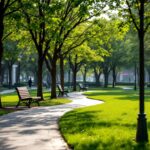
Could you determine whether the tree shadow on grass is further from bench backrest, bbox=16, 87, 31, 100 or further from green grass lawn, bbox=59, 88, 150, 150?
bench backrest, bbox=16, 87, 31, 100

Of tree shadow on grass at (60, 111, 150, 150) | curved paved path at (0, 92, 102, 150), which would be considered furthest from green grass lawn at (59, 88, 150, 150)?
curved paved path at (0, 92, 102, 150)

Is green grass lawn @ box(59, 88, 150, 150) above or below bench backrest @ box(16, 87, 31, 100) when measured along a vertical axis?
below

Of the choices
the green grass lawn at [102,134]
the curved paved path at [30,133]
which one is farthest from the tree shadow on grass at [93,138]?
the curved paved path at [30,133]

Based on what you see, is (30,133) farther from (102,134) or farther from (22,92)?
(22,92)

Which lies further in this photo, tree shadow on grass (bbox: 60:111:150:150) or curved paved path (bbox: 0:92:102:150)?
curved paved path (bbox: 0:92:102:150)

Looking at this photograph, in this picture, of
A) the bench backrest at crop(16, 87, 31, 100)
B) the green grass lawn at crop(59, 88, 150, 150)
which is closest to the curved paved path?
the green grass lawn at crop(59, 88, 150, 150)

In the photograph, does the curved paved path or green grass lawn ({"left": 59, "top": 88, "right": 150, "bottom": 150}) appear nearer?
green grass lawn ({"left": 59, "top": 88, "right": 150, "bottom": 150})

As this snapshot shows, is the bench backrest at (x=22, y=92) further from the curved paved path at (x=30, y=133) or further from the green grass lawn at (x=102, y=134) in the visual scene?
the green grass lawn at (x=102, y=134)

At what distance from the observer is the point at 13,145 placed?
10.4m

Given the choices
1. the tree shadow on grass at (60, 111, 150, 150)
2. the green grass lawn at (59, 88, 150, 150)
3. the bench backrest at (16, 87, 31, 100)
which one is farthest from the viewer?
the bench backrest at (16, 87, 31, 100)

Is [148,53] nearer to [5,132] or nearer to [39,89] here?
[39,89]

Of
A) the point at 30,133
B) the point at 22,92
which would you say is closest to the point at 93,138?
the point at 30,133

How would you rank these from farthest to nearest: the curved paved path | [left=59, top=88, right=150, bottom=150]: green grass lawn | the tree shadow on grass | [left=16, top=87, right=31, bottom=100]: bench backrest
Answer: [left=16, top=87, right=31, bottom=100]: bench backrest → the curved paved path → [left=59, top=88, right=150, bottom=150]: green grass lawn → the tree shadow on grass

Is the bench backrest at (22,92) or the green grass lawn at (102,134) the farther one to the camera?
the bench backrest at (22,92)
